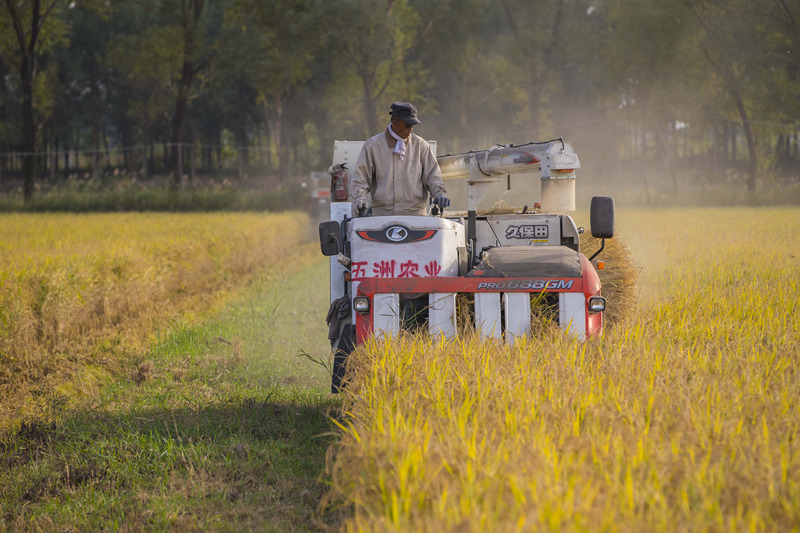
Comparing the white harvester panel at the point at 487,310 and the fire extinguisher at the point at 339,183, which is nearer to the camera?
the white harvester panel at the point at 487,310

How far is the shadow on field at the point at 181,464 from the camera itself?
13.8 feet

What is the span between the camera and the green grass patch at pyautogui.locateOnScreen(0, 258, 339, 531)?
4207mm

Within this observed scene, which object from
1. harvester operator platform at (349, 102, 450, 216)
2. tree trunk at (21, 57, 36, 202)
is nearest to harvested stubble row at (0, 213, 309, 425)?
Answer: harvester operator platform at (349, 102, 450, 216)

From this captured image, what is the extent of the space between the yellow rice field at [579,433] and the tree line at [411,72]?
108ft

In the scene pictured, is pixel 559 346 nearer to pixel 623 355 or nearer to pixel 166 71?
pixel 623 355

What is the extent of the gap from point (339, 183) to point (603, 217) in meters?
2.66

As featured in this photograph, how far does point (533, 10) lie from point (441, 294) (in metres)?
42.2

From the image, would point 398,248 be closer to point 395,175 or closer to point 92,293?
point 395,175

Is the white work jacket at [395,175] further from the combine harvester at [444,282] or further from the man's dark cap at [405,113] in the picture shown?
the combine harvester at [444,282]

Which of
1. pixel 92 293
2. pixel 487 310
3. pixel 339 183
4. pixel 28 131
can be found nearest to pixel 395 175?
pixel 339 183

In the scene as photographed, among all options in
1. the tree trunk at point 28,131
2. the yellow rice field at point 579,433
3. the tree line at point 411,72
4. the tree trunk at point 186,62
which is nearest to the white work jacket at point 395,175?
the yellow rice field at point 579,433

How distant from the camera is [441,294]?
5.35 metres

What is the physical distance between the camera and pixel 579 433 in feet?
11.3

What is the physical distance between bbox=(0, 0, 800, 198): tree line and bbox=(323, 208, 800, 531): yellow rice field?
3283 cm
